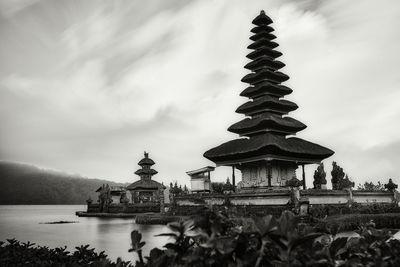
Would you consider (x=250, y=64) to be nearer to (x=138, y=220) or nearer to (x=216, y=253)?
(x=138, y=220)

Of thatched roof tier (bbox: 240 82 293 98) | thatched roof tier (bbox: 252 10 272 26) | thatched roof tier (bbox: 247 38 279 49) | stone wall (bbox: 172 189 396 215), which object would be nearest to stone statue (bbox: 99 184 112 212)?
stone wall (bbox: 172 189 396 215)

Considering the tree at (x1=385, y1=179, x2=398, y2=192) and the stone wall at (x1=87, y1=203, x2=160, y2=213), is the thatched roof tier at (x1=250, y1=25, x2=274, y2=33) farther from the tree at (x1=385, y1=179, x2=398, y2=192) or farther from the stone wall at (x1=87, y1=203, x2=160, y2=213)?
the stone wall at (x1=87, y1=203, x2=160, y2=213)

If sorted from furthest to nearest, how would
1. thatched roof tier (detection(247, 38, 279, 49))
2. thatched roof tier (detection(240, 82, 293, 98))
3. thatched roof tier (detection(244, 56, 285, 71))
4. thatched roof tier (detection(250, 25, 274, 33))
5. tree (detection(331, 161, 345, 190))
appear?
thatched roof tier (detection(250, 25, 274, 33)) → thatched roof tier (detection(247, 38, 279, 49)) → thatched roof tier (detection(244, 56, 285, 71)) → thatched roof tier (detection(240, 82, 293, 98)) → tree (detection(331, 161, 345, 190))

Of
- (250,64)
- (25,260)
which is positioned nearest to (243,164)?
(250,64)

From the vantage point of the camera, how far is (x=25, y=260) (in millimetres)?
4340

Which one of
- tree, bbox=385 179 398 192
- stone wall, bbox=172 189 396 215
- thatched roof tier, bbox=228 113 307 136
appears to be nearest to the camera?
stone wall, bbox=172 189 396 215

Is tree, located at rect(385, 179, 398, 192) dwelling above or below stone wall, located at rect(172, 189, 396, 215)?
above

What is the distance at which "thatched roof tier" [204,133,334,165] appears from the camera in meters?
33.0

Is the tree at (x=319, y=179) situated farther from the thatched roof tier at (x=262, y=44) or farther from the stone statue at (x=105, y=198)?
the stone statue at (x=105, y=198)

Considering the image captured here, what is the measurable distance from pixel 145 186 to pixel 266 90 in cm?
3504

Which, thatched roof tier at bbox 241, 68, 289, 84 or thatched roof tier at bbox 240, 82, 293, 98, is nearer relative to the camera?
thatched roof tier at bbox 240, 82, 293, 98

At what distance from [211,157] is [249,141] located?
4422 millimetres

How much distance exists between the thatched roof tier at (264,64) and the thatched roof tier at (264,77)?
2.52ft

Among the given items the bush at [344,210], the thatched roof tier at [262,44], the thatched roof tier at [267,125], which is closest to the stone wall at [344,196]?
the bush at [344,210]
